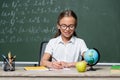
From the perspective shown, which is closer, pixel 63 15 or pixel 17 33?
pixel 63 15

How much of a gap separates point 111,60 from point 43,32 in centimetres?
94

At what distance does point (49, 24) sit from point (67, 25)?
1.07 meters

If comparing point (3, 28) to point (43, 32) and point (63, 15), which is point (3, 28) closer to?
point (43, 32)

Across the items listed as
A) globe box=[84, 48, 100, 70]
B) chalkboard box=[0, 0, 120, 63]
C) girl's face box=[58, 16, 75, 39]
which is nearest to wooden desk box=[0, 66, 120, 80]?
globe box=[84, 48, 100, 70]

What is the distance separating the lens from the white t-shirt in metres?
2.95

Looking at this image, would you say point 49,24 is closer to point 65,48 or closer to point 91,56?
point 65,48

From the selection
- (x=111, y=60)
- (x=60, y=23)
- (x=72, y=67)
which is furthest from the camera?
(x=111, y=60)

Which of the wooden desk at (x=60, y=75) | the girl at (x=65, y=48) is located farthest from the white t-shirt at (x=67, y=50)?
the wooden desk at (x=60, y=75)

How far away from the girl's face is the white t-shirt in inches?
6.1

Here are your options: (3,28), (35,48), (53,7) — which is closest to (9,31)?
(3,28)

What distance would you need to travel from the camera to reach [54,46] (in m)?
2.97

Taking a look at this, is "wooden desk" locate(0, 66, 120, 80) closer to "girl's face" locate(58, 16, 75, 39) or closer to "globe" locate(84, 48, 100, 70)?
"globe" locate(84, 48, 100, 70)

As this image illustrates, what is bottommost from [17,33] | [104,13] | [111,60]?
[111,60]

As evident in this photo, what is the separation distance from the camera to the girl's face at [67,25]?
2746mm
